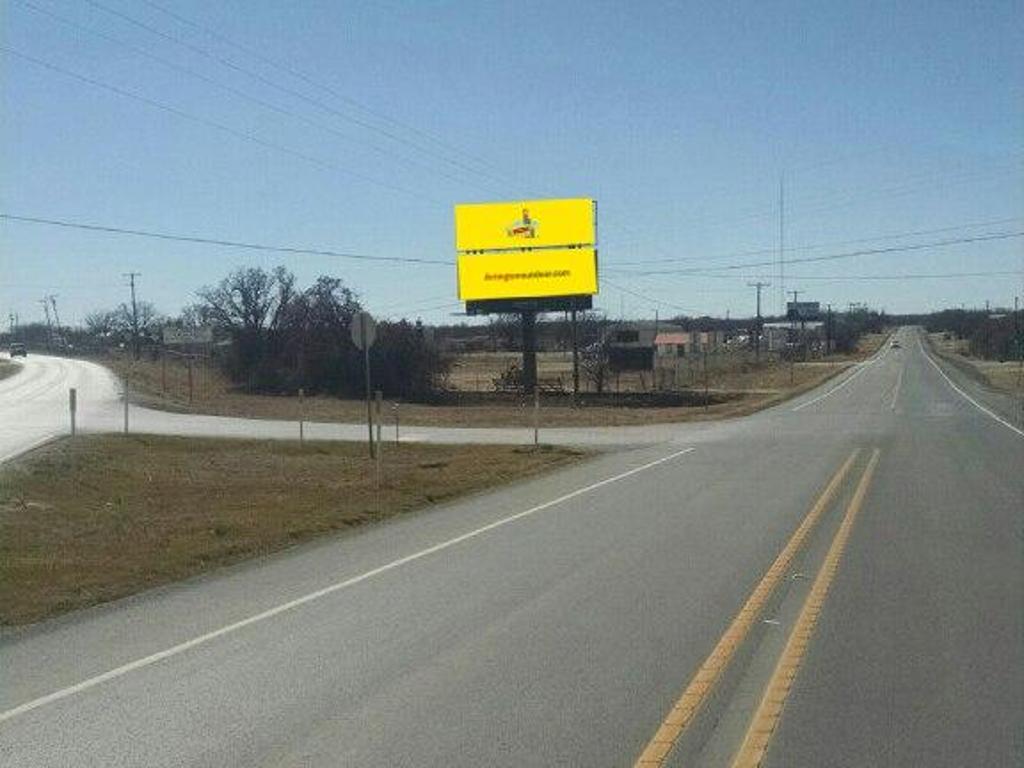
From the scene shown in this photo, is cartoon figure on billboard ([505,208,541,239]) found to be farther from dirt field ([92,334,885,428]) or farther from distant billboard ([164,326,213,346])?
distant billboard ([164,326,213,346])

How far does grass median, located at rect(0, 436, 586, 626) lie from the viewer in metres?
11.9

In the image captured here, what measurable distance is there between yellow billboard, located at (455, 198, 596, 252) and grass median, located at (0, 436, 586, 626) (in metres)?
31.4

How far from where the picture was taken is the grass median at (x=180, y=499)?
11891mm

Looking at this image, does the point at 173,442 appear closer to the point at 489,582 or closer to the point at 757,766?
the point at 489,582

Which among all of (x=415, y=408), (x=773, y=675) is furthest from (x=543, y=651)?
(x=415, y=408)

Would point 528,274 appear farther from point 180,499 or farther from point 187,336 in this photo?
point 187,336

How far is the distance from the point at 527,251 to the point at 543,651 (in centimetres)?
5547

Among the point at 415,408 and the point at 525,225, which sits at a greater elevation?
the point at 525,225

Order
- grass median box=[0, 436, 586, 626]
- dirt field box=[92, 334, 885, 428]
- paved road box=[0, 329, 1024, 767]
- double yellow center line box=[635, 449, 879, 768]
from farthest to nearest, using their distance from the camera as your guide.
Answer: dirt field box=[92, 334, 885, 428], grass median box=[0, 436, 586, 626], paved road box=[0, 329, 1024, 767], double yellow center line box=[635, 449, 879, 768]

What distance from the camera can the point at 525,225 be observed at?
6256 cm

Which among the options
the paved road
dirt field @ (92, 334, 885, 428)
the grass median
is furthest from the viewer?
dirt field @ (92, 334, 885, 428)

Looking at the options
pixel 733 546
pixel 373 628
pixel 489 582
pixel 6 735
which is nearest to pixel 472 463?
pixel 733 546

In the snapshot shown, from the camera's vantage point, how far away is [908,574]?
11375mm

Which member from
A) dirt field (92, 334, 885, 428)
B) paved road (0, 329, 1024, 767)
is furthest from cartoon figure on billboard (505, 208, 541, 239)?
paved road (0, 329, 1024, 767)
